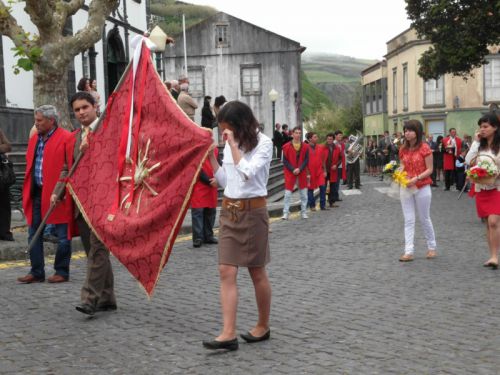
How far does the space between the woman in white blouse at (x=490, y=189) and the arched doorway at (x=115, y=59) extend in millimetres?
20795

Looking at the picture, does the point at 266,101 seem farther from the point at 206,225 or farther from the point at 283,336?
the point at 283,336

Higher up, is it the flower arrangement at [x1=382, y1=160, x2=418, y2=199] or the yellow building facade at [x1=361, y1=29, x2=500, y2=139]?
the yellow building facade at [x1=361, y1=29, x2=500, y2=139]

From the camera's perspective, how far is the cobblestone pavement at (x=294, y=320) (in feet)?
18.6

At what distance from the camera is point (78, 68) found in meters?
25.8

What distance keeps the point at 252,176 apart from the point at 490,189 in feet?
16.0

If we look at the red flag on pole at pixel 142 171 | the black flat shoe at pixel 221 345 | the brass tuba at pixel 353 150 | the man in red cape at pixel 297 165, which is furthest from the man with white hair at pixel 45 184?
the brass tuba at pixel 353 150

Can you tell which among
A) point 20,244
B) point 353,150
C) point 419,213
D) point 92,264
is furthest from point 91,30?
point 353,150

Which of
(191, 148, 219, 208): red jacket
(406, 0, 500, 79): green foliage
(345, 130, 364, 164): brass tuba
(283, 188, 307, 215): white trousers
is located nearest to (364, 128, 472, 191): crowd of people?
(345, 130, 364, 164): brass tuba

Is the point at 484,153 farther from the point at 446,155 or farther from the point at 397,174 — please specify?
the point at 446,155

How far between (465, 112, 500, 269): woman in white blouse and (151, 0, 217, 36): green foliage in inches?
3052

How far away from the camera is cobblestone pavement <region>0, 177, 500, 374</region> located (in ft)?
18.6

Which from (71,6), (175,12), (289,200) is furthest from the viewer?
(175,12)

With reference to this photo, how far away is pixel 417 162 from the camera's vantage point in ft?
34.7

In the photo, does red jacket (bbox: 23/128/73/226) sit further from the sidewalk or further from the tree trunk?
the tree trunk
